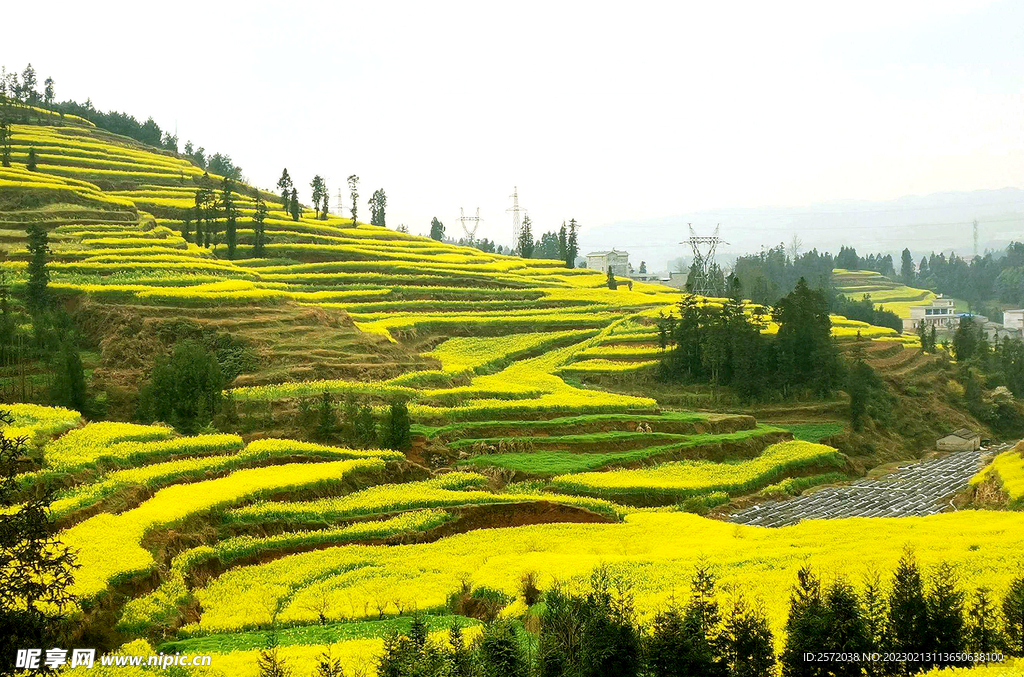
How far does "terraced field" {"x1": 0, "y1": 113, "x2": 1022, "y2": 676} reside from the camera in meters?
20.3

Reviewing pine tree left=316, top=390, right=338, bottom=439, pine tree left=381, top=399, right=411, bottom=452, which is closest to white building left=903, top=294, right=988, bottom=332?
pine tree left=381, top=399, right=411, bottom=452

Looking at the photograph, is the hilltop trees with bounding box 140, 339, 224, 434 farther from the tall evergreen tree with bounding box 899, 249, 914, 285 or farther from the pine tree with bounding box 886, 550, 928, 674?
the tall evergreen tree with bounding box 899, 249, 914, 285

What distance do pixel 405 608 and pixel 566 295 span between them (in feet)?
195

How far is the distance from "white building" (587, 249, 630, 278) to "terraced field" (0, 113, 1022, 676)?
76.3 metres

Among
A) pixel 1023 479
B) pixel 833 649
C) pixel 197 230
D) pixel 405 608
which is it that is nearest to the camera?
pixel 833 649

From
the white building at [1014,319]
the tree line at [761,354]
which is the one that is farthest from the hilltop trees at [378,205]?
the white building at [1014,319]

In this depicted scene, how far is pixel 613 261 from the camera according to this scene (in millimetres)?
153875

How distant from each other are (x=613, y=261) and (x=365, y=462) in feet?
415

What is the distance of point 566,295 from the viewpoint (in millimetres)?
77875

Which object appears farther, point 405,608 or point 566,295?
point 566,295

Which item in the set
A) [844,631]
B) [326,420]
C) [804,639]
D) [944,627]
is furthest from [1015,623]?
[326,420]

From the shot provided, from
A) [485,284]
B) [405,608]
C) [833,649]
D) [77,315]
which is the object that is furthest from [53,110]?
[833,649]

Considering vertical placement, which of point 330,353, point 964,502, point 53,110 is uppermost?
point 53,110

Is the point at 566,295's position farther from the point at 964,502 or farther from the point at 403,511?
the point at 403,511
